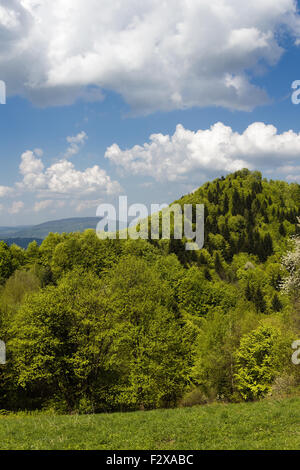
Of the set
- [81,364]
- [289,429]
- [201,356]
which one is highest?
[289,429]

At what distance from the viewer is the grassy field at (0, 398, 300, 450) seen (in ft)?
49.7

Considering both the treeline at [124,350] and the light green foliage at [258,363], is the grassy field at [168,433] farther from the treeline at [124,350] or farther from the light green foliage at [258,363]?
the light green foliage at [258,363]

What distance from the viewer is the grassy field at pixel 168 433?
15.1 m

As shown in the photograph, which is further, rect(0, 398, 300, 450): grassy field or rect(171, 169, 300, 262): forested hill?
rect(171, 169, 300, 262): forested hill

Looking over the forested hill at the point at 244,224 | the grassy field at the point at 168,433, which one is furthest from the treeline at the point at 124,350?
the forested hill at the point at 244,224

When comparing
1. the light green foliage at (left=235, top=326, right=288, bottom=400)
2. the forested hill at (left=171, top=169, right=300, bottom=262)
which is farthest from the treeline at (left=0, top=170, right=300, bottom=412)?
the forested hill at (left=171, top=169, right=300, bottom=262)

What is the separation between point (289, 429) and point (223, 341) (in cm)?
3813

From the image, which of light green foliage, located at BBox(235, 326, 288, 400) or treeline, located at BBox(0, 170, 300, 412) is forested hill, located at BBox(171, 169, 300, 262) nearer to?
treeline, located at BBox(0, 170, 300, 412)

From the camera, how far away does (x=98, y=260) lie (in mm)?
96938

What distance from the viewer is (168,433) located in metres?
17.1

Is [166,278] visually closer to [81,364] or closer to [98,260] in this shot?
[98,260]

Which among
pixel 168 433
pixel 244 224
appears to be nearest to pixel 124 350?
pixel 168 433
